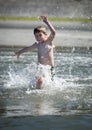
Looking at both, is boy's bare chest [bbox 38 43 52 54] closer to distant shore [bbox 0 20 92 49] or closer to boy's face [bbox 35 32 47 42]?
boy's face [bbox 35 32 47 42]

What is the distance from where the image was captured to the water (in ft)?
25.6

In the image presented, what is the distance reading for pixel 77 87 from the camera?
11250 mm

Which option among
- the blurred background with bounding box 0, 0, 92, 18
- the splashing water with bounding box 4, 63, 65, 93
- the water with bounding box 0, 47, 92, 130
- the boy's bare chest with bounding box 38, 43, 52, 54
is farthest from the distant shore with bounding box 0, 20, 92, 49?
the boy's bare chest with bounding box 38, 43, 52, 54

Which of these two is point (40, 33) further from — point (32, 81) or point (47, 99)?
point (47, 99)

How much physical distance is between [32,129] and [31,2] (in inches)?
1719

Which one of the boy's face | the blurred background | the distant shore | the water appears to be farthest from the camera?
the blurred background

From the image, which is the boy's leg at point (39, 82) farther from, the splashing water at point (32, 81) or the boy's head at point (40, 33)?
the boy's head at point (40, 33)

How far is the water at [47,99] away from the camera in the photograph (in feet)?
25.6

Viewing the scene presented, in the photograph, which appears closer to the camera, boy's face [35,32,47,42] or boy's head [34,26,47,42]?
boy's head [34,26,47,42]

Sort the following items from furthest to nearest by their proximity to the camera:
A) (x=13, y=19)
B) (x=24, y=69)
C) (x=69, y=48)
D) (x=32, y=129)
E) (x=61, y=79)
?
(x=13, y=19), (x=69, y=48), (x=24, y=69), (x=61, y=79), (x=32, y=129)

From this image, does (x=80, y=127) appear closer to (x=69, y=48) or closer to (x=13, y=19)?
(x=69, y=48)

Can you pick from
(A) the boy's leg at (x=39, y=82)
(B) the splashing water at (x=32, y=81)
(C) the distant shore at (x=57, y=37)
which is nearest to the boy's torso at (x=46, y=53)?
(B) the splashing water at (x=32, y=81)

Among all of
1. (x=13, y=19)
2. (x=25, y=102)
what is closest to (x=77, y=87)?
(x=25, y=102)

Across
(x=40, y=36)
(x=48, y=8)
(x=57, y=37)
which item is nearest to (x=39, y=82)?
(x=40, y=36)
